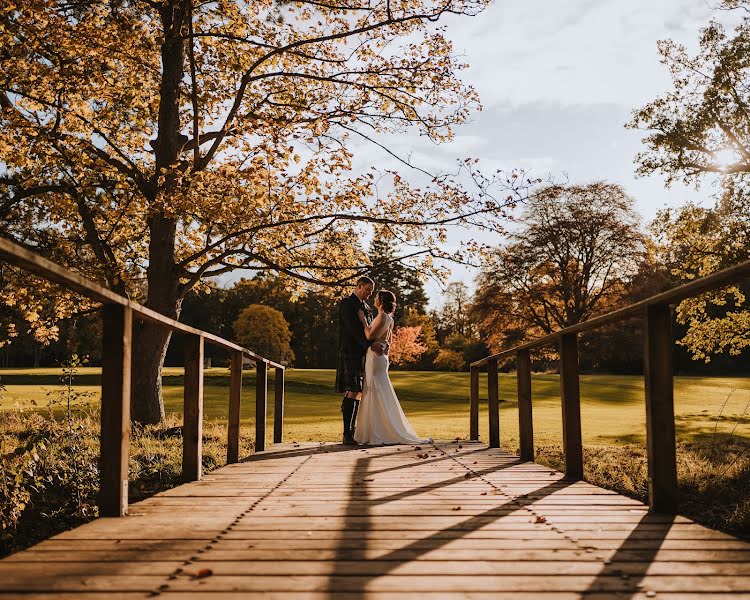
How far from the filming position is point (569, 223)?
36.8 m

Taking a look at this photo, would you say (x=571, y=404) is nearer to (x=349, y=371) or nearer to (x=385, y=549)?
(x=385, y=549)

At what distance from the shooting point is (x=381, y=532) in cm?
359

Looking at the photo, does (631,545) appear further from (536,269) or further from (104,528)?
(536,269)

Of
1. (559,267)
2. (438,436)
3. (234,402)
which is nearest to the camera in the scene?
(234,402)

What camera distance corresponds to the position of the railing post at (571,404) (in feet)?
18.1

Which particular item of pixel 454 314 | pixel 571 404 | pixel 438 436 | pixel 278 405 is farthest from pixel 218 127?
pixel 454 314

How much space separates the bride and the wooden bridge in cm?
380

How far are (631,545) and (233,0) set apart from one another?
11.7m

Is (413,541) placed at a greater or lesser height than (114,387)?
lesser

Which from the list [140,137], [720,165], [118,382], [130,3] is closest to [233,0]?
[130,3]

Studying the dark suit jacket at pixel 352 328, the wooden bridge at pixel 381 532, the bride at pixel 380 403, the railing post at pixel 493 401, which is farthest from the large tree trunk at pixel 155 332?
the wooden bridge at pixel 381 532

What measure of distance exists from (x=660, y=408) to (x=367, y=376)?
6459 millimetres

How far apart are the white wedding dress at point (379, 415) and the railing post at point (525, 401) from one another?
8.97ft

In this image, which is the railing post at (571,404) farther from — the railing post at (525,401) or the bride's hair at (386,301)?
the bride's hair at (386,301)
